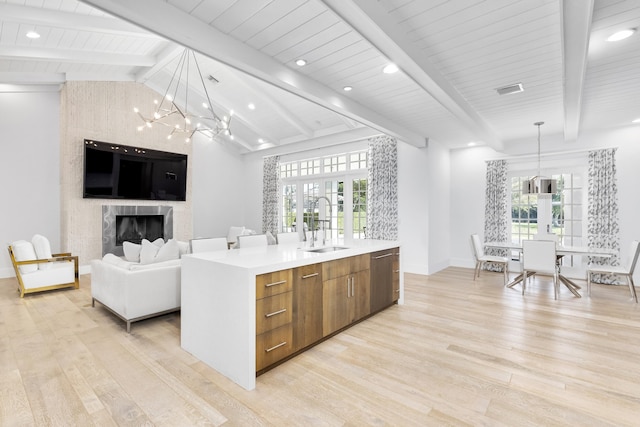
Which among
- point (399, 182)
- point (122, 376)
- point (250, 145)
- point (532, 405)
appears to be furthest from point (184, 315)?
point (250, 145)

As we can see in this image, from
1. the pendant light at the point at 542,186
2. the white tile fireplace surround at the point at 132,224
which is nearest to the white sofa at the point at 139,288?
the white tile fireplace surround at the point at 132,224

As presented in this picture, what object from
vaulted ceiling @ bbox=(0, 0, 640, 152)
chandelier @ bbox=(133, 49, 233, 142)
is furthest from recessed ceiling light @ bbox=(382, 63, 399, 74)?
chandelier @ bbox=(133, 49, 233, 142)

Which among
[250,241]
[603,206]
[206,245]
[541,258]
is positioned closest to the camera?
[206,245]

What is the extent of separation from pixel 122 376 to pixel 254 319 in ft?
3.83

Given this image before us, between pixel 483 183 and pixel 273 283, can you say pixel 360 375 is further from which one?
pixel 483 183

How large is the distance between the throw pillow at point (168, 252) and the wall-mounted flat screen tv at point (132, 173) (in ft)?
12.5

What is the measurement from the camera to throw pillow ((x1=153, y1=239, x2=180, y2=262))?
3.72 meters

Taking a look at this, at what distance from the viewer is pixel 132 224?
7.00m

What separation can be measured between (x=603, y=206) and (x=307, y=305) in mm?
6132

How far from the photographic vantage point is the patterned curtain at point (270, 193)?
28.8 ft

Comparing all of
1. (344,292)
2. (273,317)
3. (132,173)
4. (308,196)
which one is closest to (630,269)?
(344,292)

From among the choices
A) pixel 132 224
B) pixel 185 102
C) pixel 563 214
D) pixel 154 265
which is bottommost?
pixel 154 265

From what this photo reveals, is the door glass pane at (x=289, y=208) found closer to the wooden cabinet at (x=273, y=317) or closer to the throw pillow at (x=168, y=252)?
the throw pillow at (x=168, y=252)

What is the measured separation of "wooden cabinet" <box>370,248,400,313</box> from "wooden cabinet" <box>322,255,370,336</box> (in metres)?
0.15
